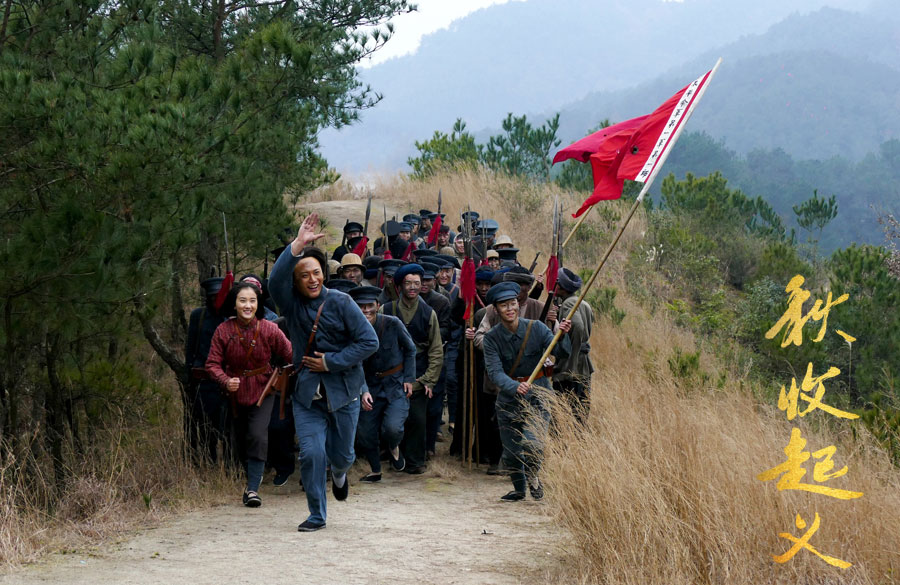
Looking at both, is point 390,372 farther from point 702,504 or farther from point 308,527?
point 702,504

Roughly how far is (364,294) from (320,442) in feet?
6.17

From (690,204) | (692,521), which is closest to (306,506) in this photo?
(692,521)

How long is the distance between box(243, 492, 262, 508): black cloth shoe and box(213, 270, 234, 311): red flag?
1538 millimetres

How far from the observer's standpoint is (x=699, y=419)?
20.5ft

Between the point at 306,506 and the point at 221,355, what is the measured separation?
132cm

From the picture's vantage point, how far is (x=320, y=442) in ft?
22.3

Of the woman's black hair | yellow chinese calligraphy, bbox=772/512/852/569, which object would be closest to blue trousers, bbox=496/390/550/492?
the woman's black hair

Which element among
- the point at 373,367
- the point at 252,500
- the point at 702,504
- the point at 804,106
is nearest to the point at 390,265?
the point at 373,367

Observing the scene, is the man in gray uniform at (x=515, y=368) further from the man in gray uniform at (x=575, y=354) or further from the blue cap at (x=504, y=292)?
the man in gray uniform at (x=575, y=354)

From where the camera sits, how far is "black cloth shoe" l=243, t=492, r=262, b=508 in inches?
301

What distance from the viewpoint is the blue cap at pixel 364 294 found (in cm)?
834

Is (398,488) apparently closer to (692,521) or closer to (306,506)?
(306,506)

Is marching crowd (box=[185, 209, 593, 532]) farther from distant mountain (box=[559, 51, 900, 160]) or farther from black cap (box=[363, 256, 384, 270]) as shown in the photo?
distant mountain (box=[559, 51, 900, 160])

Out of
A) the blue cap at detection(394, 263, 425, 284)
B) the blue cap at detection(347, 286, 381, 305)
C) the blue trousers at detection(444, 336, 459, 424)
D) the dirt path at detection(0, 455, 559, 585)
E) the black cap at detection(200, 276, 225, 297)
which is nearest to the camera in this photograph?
the dirt path at detection(0, 455, 559, 585)
